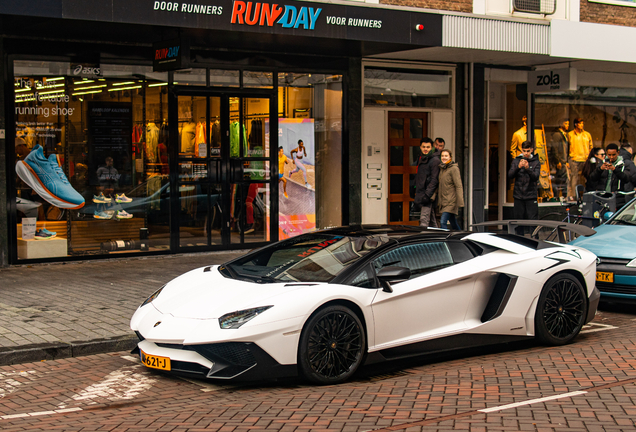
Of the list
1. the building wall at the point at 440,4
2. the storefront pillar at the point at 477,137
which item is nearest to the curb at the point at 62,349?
the building wall at the point at 440,4

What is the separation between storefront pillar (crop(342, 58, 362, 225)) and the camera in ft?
49.0

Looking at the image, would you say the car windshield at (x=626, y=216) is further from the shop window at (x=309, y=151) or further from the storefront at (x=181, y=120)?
the shop window at (x=309, y=151)

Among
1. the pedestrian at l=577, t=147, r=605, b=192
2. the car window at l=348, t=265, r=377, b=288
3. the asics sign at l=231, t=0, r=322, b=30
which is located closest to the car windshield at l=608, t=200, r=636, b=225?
the pedestrian at l=577, t=147, r=605, b=192

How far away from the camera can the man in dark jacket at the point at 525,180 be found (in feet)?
44.5

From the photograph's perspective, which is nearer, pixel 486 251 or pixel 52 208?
pixel 486 251

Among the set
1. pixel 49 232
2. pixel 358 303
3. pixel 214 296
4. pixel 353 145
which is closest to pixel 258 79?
pixel 353 145

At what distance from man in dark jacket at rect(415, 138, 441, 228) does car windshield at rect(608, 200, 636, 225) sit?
12.0 ft

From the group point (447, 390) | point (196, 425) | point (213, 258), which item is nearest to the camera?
point (196, 425)

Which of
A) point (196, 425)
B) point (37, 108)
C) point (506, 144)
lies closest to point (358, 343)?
point (196, 425)

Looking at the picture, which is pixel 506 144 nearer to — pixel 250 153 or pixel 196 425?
pixel 250 153

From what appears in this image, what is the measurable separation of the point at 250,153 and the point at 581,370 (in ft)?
28.8

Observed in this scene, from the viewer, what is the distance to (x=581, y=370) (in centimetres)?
627

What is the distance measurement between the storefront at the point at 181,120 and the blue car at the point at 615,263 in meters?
Answer: 5.12

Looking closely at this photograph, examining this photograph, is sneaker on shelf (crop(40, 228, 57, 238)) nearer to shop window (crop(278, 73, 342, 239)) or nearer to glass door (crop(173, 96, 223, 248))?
glass door (crop(173, 96, 223, 248))
